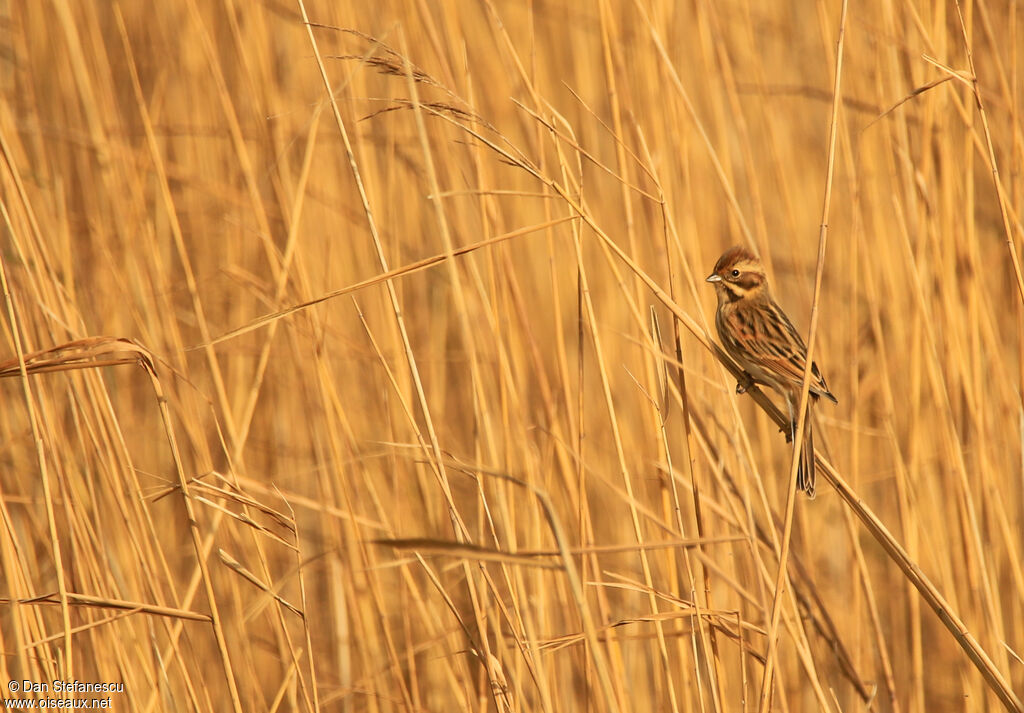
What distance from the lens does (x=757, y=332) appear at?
2.89 metres

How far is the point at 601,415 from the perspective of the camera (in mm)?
3992

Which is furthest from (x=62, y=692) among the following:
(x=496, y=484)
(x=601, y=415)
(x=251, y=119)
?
(x=601, y=415)

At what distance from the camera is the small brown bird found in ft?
9.00

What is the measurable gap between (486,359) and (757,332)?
805mm

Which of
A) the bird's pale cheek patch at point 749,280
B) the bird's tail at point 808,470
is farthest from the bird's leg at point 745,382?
the bird's tail at point 808,470

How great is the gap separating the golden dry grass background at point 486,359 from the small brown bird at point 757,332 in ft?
0.36

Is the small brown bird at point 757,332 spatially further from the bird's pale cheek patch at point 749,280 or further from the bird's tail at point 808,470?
the bird's tail at point 808,470

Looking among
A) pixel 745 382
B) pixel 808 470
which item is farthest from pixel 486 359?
pixel 808 470

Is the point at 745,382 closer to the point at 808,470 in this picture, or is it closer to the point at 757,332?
the point at 757,332

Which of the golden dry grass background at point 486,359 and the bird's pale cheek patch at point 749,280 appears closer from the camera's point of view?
the golden dry grass background at point 486,359

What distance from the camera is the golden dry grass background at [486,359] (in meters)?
2.03

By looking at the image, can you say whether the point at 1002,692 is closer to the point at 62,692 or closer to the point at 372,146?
the point at 62,692

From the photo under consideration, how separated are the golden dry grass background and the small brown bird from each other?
11 centimetres

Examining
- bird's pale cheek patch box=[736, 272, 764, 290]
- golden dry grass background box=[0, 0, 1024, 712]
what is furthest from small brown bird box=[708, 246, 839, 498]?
golden dry grass background box=[0, 0, 1024, 712]
